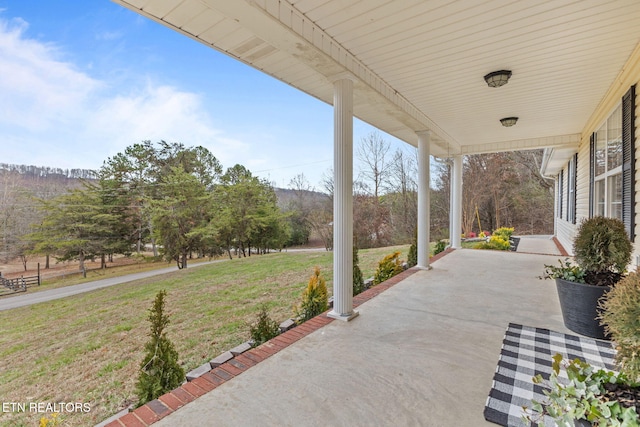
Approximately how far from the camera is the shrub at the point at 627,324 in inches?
46.3

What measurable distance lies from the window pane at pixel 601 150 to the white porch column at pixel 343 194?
14.4ft

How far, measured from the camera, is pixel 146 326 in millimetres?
4285

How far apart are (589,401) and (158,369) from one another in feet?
8.27

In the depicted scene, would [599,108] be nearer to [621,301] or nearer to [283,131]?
[621,301]

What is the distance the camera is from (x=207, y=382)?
201cm

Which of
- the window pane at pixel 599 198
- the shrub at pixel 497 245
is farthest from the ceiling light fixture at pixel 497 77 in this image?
the shrub at pixel 497 245

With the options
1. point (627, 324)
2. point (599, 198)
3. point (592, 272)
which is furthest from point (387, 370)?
point (599, 198)

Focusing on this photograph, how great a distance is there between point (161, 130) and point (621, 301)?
8.74 meters

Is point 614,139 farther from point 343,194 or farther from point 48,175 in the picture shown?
point 48,175

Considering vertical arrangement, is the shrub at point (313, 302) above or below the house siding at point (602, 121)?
below

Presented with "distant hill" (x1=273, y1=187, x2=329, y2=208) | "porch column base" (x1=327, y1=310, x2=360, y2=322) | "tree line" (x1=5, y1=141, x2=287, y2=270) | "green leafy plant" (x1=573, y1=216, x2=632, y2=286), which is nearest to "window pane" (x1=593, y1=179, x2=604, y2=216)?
"green leafy plant" (x1=573, y1=216, x2=632, y2=286)

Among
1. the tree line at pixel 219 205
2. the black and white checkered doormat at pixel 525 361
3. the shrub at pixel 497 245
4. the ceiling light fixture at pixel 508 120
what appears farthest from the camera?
the shrub at pixel 497 245

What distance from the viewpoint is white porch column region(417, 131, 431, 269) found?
206 inches

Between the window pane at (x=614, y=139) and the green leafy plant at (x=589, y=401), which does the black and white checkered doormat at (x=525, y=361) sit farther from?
the window pane at (x=614, y=139)
